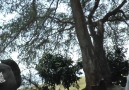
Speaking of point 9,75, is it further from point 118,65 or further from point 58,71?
point 118,65

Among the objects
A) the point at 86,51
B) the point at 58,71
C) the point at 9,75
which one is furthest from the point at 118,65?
the point at 9,75

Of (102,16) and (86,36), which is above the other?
(102,16)

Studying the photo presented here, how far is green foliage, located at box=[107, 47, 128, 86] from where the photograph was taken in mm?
16641

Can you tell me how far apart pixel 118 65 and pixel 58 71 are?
2985mm

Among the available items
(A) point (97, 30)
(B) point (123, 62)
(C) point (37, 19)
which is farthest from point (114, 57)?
(C) point (37, 19)

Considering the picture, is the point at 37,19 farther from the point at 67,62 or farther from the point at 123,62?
the point at 123,62

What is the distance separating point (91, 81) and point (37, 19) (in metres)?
Result: 3.63

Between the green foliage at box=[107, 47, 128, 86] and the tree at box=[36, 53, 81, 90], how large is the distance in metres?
1.73

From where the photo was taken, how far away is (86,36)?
40.1ft

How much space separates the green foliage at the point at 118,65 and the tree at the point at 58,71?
173cm

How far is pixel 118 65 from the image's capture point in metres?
17.1

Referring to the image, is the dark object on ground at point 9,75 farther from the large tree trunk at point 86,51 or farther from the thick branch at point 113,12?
the thick branch at point 113,12

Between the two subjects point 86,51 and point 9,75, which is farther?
point 86,51

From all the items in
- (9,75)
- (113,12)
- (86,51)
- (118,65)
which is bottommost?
(9,75)
